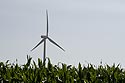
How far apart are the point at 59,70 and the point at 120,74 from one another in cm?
122

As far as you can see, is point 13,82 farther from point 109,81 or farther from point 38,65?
point 109,81

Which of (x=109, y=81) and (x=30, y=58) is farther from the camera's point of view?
(x=30, y=58)

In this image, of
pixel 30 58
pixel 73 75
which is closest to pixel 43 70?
pixel 73 75

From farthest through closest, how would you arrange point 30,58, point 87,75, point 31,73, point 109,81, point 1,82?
point 30,58, point 1,82, point 31,73, point 87,75, point 109,81

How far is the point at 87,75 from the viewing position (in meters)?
6.50

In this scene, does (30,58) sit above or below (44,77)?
above

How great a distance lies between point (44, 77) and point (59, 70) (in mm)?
342

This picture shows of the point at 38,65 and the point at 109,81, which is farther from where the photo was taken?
the point at 38,65

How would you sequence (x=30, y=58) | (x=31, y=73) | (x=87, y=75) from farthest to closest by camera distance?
1. (x=30, y=58)
2. (x=31, y=73)
3. (x=87, y=75)

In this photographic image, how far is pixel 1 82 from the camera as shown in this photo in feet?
25.1

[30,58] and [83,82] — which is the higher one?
[30,58]

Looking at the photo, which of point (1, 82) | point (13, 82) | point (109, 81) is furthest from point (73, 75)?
point (1, 82)

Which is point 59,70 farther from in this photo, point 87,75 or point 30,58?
point 30,58

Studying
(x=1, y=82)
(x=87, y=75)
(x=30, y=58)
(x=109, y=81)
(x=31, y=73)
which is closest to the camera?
(x=109, y=81)
